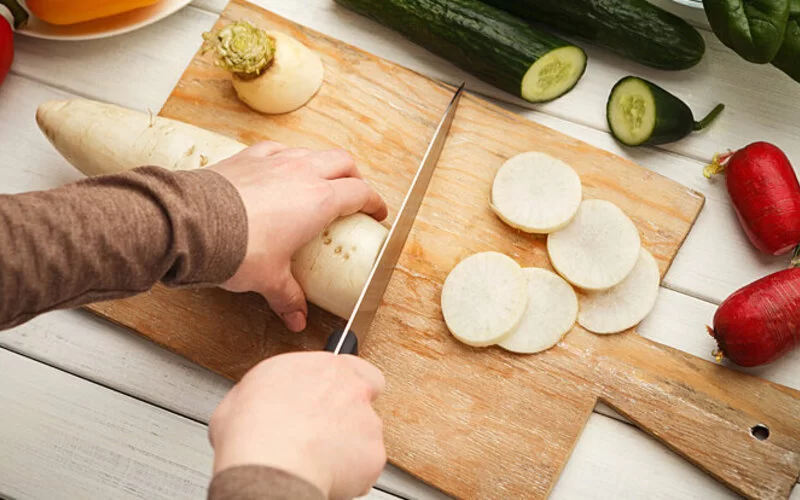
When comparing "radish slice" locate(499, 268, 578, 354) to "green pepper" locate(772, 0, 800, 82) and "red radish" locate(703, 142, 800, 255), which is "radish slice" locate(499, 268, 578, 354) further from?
"green pepper" locate(772, 0, 800, 82)

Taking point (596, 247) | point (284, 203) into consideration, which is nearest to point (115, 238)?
point (284, 203)

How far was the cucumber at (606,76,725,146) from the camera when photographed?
1.70 meters

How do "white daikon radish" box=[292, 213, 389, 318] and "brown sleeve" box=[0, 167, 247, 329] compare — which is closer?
"brown sleeve" box=[0, 167, 247, 329]

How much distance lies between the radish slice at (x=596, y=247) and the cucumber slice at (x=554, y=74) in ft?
1.12

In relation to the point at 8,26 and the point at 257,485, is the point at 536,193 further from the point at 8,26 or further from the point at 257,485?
the point at 8,26

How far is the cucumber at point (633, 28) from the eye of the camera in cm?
176

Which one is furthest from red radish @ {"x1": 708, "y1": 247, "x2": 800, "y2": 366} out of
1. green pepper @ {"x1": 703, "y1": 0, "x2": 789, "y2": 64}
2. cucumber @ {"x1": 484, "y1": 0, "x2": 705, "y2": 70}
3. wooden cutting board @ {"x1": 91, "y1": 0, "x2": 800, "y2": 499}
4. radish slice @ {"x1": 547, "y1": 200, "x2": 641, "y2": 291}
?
cucumber @ {"x1": 484, "y1": 0, "x2": 705, "y2": 70}

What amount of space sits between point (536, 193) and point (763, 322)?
0.54 m

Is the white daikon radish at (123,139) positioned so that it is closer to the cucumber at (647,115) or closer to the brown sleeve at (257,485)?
the brown sleeve at (257,485)

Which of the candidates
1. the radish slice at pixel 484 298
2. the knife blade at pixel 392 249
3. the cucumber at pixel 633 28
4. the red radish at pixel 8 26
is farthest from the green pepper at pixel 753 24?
the red radish at pixel 8 26

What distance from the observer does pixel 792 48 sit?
162 cm

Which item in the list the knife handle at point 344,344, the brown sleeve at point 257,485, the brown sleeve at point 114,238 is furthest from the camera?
the knife handle at point 344,344

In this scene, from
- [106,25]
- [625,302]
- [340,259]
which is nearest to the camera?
[340,259]

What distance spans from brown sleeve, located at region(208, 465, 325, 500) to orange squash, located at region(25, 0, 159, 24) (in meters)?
1.32
